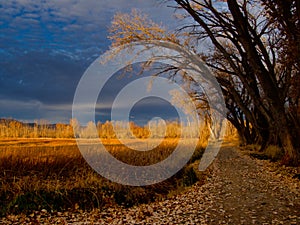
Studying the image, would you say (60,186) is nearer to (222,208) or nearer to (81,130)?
(222,208)

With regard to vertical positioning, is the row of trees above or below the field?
above

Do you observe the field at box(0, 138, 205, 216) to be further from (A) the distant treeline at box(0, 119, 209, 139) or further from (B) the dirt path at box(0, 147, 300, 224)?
(A) the distant treeline at box(0, 119, 209, 139)

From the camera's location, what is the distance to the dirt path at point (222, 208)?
6758 mm

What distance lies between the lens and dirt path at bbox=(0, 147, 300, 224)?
6.76 meters

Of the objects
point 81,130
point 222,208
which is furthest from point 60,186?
point 81,130

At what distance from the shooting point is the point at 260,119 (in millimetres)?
20766

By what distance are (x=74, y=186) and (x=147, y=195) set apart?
2383 millimetres

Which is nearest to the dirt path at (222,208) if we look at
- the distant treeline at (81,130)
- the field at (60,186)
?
the field at (60,186)

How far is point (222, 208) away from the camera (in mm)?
7523

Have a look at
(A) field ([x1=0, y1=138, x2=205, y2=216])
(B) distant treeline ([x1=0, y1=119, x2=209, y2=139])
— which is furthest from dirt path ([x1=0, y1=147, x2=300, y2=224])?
(B) distant treeline ([x1=0, y1=119, x2=209, y2=139])

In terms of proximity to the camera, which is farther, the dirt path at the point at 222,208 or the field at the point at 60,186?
the field at the point at 60,186

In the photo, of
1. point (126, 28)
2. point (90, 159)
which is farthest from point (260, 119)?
point (90, 159)

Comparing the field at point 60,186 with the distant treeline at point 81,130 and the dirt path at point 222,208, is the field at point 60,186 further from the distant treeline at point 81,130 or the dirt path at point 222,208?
the distant treeline at point 81,130

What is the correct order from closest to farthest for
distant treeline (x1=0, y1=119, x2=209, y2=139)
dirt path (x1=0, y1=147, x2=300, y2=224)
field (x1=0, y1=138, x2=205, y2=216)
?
dirt path (x1=0, y1=147, x2=300, y2=224) < field (x1=0, y1=138, x2=205, y2=216) < distant treeline (x1=0, y1=119, x2=209, y2=139)
